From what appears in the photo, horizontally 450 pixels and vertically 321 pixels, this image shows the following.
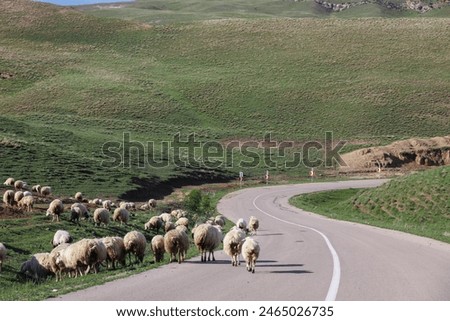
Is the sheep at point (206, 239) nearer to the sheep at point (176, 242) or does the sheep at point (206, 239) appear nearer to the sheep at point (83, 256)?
the sheep at point (176, 242)

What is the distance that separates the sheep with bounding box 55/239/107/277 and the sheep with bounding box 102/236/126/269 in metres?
0.83

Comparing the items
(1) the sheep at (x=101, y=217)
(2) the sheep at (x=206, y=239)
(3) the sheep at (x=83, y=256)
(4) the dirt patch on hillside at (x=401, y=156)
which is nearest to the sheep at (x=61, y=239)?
(3) the sheep at (x=83, y=256)

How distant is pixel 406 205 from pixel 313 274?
78.5ft

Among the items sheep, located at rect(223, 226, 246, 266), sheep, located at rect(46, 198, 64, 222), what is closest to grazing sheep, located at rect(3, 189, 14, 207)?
sheep, located at rect(46, 198, 64, 222)

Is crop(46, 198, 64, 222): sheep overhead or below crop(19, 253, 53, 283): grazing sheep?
below

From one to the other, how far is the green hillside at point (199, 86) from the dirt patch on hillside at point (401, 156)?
670 centimetres

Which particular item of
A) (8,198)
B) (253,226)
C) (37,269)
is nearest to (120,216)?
(253,226)

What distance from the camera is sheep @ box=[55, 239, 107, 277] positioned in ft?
54.4

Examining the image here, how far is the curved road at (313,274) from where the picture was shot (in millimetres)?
11914

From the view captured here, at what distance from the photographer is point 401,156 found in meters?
70.8

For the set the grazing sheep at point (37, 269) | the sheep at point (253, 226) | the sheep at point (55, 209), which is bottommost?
the sheep at point (253, 226)

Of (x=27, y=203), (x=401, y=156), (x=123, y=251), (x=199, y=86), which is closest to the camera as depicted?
(x=123, y=251)

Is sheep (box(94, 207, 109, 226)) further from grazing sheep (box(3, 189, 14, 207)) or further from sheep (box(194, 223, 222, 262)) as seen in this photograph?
sheep (box(194, 223, 222, 262))

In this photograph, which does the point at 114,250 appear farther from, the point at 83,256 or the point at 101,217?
the point at 101,217
